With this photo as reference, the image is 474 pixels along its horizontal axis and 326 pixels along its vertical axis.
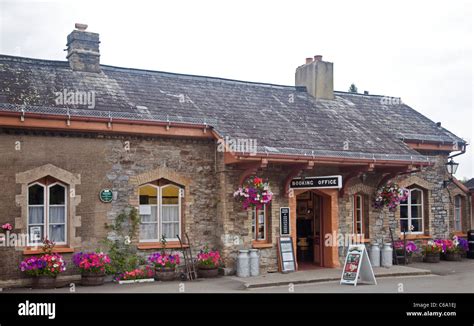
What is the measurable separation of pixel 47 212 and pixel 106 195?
4.64ft

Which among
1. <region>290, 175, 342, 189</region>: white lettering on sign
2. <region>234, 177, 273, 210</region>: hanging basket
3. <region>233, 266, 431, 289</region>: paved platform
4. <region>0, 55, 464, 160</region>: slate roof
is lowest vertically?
<region>233, 266, 431, 289</region>: paved platform

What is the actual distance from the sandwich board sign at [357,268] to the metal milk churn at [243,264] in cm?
240

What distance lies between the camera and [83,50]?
53.1 ft

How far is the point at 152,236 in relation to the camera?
14.9 metres

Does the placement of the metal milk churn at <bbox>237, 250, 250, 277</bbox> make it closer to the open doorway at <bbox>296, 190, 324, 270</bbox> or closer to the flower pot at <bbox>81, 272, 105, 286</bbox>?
the open doorway at <bbox>296, 190, 324, 270</bbox>

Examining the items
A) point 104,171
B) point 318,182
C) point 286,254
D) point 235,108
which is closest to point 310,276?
point 286,254

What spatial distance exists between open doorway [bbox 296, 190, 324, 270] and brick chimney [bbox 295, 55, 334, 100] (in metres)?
4.31

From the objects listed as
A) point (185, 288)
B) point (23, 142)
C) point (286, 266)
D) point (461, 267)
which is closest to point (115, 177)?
point (23, 142)

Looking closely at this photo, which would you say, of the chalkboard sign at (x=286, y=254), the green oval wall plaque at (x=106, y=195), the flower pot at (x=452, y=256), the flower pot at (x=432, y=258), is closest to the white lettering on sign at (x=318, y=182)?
the chalkboard sign at (x=286, y=254)

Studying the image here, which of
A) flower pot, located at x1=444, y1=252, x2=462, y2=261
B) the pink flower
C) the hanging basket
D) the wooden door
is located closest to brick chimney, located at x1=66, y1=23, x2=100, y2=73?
the pink flower

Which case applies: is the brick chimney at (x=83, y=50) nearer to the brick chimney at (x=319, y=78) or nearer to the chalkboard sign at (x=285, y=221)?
the chalkboard sign at (x=285, y=221)

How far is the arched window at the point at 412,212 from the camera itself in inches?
740

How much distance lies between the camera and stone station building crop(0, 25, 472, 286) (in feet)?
44.2
